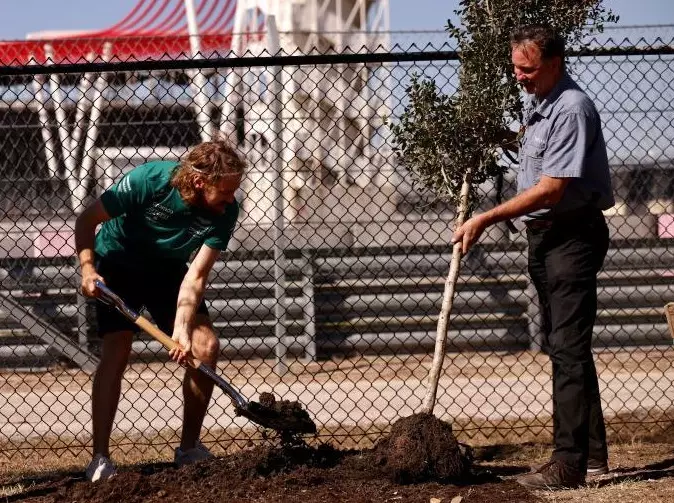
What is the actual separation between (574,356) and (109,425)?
2.13m

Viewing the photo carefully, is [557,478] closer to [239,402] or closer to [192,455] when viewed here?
[239,402]

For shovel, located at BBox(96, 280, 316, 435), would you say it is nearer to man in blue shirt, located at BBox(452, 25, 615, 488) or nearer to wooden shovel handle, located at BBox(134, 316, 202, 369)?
wooden shovel handle, located at BBox(134, 316, 202, 369)

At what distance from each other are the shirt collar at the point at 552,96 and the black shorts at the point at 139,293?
6.00ft

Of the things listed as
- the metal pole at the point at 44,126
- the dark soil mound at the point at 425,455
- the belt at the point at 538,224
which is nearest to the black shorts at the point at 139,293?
the dark soil mound at the point at 425,455

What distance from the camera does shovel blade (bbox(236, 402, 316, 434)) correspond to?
4676 millimetres

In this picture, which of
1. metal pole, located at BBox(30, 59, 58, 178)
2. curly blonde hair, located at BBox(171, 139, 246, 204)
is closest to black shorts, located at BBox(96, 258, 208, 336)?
curly blonde hair, located at BBox(171, 139, 246, 204)

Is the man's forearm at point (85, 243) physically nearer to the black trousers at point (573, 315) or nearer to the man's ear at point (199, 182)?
the man's ear at point (199, 182)

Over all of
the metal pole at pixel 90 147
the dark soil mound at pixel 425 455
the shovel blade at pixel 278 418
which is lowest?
the dark soil mound at pixel 425 455

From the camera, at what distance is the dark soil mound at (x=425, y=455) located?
181 inches

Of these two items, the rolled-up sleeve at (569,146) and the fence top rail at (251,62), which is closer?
the rolled-up sleeve at (569,146)

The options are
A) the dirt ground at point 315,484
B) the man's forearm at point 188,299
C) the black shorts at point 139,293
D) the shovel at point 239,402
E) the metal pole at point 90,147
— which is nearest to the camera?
the dirt ground at point 315,484

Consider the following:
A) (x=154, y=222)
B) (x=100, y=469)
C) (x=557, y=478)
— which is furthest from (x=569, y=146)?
(x=100, y=469)

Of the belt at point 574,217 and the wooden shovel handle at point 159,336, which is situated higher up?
the belt at point 574,217

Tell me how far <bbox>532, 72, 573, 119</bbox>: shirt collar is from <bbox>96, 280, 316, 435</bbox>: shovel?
1.76 metres
